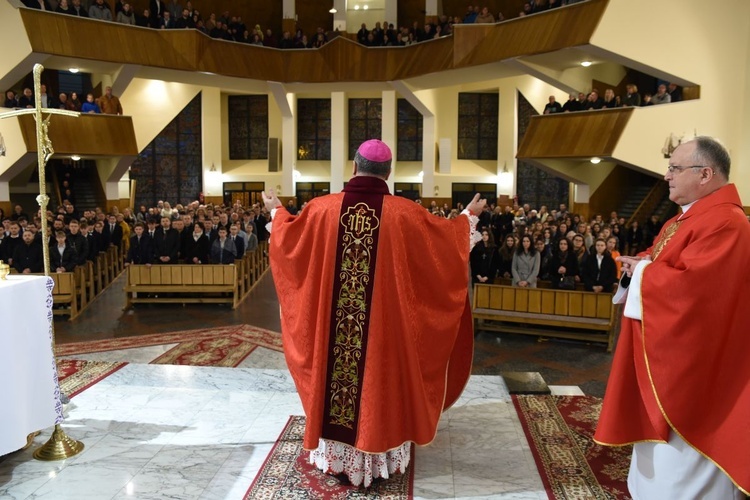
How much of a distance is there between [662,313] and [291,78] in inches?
691

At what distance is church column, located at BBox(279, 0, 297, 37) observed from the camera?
68.9 feet

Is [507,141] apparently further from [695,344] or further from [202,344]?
[695,344]

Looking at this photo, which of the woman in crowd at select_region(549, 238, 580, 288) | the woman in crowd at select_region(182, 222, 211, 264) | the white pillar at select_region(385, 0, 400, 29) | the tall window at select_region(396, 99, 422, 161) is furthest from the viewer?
the tall window at select_region(396, 99, 422, 161)

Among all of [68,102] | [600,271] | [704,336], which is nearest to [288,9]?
[68,102]

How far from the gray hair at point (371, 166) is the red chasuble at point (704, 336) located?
1.42m

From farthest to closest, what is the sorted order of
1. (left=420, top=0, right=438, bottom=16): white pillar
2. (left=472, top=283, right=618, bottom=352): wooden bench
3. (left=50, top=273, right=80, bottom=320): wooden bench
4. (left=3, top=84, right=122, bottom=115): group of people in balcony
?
(left=420, top=0, right=438, bottom=16): white pillar → (left=3, top=84, right=122, bottom=115): group of people in balcony → (left=50, top=273, right=80, bottom=320): wooden bench → (left=472, top=283, right=618, bottom=352): wooden bench

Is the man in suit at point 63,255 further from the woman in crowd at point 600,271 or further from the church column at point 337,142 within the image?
the church column at point 337,142

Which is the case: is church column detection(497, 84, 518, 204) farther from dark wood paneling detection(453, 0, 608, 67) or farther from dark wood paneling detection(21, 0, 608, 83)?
dark wood paneling detection(453, 0, 608, 67)

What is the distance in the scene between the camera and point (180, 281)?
400 inches

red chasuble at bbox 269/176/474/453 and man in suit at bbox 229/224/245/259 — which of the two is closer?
red chasuble at bbox 269/176/474/453

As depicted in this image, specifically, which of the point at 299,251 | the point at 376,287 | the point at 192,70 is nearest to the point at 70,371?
the point at 299,251

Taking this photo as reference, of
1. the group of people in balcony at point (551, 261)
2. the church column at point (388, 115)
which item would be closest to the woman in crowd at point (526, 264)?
the group of people in balcony at point (551, 261)

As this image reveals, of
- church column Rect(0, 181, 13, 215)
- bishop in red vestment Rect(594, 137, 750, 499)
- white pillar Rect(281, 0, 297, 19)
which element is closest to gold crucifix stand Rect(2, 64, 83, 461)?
bishop in red vestment Rect(594, 137, 750, 499)

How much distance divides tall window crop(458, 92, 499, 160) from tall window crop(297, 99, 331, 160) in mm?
4906
